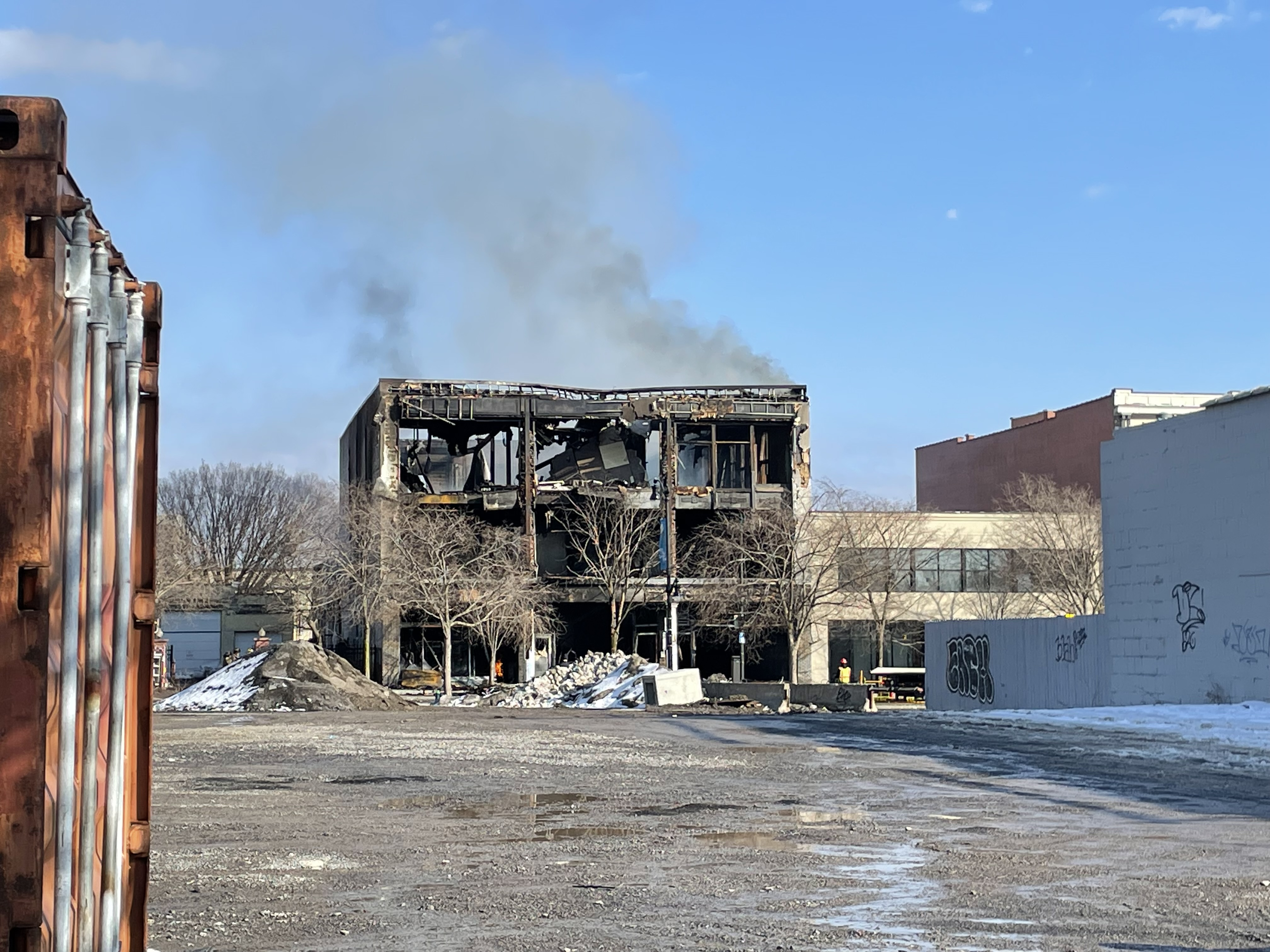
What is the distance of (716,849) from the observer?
32.7 feet

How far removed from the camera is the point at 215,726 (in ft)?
86.8

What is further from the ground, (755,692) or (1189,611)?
(1189,611)

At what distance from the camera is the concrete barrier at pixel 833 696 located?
134 feet

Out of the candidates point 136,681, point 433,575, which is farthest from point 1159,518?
point 433,575

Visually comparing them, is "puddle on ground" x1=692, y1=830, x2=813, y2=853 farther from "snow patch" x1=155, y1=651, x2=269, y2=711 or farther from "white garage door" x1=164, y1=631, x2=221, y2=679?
"white garage door" x1=164, y1=631, x2=221, y2=679

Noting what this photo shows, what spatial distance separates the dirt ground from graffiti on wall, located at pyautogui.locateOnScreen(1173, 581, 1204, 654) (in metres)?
8.26

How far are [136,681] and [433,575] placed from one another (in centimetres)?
4965

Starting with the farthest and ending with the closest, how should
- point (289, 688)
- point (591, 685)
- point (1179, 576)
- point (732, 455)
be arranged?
point (732, 455) < point (591, 685) < point (289, 688) < point (1179, 576)

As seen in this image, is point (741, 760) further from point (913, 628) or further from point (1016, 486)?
point (1016, 486)

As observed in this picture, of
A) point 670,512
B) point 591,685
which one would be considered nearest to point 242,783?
point 591,685

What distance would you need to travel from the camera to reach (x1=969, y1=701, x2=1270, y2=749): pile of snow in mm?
20016

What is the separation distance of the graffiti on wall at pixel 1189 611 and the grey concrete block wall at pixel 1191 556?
0.02 m

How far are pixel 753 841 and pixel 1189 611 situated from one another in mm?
19473

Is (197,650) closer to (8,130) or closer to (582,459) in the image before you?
(582,459)
